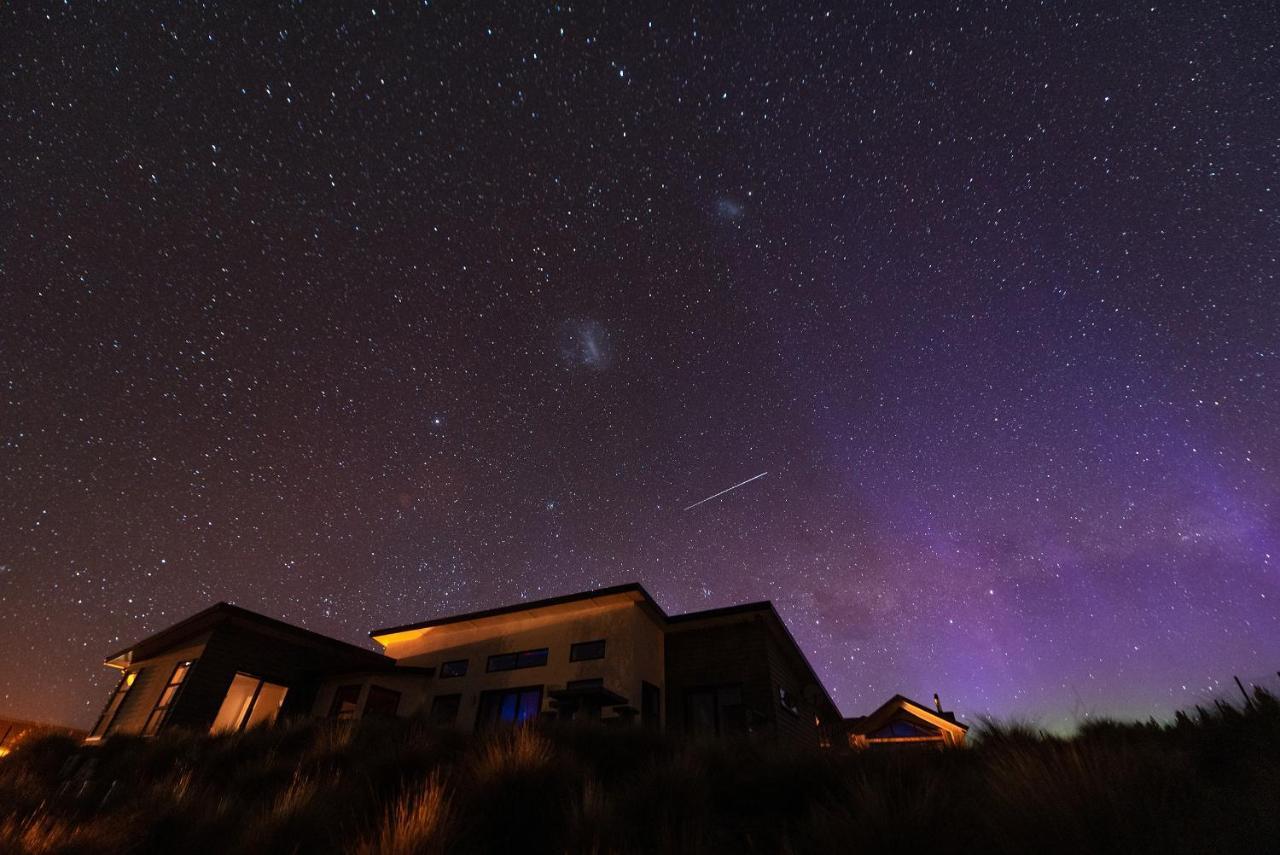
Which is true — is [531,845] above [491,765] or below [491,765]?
below

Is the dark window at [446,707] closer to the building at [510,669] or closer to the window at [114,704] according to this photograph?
the building at [510,669]

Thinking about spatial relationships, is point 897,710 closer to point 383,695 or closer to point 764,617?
point 764,617

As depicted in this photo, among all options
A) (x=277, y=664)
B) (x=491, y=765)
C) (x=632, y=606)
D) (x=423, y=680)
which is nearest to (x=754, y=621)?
(x=632, y=606)

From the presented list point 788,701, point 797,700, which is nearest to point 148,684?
point 788,701

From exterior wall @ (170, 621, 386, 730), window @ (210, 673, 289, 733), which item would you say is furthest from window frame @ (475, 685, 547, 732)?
window @ (210, 673, 289, 733)

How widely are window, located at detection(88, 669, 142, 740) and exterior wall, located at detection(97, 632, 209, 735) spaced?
0.71 feet

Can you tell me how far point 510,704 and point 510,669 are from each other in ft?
3.51

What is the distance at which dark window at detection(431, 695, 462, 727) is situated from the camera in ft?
59.1

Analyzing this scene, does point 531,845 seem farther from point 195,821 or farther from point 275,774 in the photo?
point 275,774

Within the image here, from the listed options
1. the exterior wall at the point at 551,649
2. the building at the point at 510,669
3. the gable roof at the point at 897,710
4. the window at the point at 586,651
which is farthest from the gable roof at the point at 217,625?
the gable roof at the point at 897,710

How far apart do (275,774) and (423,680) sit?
13871 millimetres

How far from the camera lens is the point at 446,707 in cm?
1855

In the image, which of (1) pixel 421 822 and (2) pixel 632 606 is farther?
(2) pixel 632 606

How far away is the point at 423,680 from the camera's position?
19516 mm
